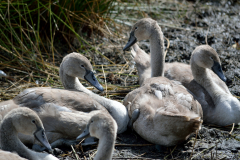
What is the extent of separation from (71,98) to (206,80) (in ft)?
7.50

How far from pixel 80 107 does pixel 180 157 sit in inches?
56.6

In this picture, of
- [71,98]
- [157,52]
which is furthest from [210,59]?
[71,98]

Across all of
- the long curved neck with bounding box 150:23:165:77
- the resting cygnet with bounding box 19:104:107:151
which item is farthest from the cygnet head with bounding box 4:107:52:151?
the long curved neck with bounding box 150:23:165:77

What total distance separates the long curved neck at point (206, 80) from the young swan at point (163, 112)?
0.68m

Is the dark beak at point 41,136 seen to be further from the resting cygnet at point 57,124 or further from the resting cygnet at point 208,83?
the resting cygnet at point 208,83

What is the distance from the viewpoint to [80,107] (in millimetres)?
4535

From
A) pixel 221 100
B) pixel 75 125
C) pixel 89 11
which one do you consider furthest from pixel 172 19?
pixel 75 125

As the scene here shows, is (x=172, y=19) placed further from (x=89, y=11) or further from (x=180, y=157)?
(x=180, y=157)

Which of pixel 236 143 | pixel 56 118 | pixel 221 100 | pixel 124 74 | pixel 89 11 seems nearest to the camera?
pixel 56 118

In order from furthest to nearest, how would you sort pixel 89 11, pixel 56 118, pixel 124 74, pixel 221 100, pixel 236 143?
pixel 89 11, pixel 124 74, pixel 221 100, pixel 236 143, pixel 56 118

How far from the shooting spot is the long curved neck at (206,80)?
537cm

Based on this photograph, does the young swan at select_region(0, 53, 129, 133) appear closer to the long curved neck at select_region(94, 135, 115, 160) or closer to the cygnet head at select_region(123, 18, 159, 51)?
the long curved neck at select_region(94, 135, 115, 160)

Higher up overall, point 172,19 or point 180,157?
point 172,19

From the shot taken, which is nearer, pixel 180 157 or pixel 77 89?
pixel 180 157
